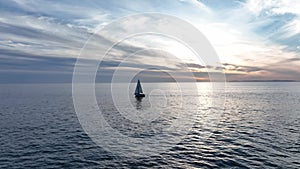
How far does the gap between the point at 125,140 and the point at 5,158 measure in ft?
61.1

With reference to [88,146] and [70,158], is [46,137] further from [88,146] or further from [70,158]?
[70,158]

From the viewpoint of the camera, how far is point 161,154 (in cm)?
3350

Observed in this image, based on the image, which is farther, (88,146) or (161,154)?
(88,146)

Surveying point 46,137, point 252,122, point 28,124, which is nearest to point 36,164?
point 46,137

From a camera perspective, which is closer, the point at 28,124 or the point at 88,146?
the point at 88,146

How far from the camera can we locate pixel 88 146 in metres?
37.1

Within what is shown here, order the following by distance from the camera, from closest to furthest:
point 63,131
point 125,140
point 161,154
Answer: point 161,154 < point 125,140 < point 63,131

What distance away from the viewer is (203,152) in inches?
1371

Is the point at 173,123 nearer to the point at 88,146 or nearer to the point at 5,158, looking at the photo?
the point at 88,146

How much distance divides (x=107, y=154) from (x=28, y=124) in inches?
1255

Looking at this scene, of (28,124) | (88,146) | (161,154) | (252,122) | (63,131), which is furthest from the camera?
(252,122)

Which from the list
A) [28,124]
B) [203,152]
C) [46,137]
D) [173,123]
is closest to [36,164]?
[46,137]

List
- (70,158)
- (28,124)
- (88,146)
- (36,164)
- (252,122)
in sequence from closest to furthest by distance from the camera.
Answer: (36,164) < (70,158) < (88,146) < (28,124) < (252,122)

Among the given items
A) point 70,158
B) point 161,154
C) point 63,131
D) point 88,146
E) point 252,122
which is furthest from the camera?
point 252,122
